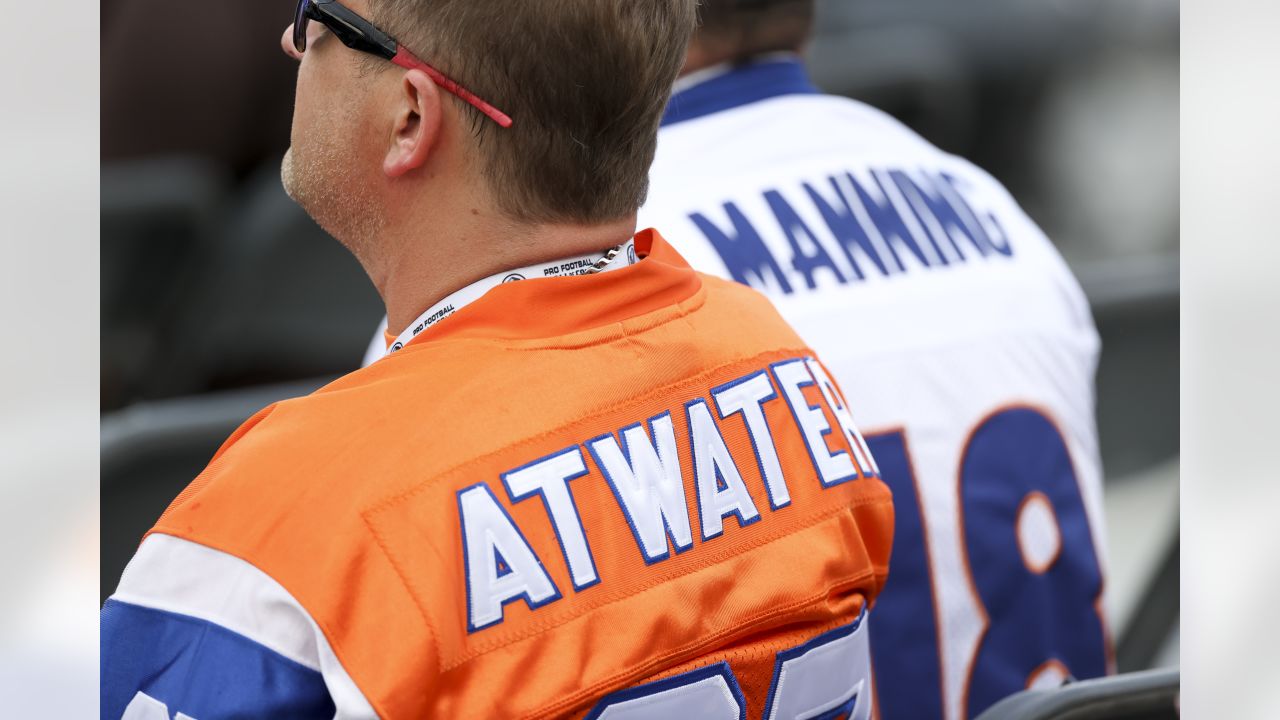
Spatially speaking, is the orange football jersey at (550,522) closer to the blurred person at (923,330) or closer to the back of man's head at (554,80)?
the back of man's head at (554,80)

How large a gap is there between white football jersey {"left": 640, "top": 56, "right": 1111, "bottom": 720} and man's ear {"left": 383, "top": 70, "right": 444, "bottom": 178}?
51 cm

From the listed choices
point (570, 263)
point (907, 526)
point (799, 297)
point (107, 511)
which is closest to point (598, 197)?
point (570, 263)

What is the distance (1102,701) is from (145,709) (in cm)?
94

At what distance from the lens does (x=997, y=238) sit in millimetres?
1657

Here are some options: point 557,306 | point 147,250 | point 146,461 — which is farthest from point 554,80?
point 147,250

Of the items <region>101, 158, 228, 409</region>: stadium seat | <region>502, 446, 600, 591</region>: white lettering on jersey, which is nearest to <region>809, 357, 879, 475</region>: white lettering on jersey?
<region>502, 446, 600, 591</region>: white lettering on jersey

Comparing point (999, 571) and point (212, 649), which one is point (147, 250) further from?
point (212, 649)

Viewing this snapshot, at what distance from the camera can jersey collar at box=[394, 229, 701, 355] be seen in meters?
0.95

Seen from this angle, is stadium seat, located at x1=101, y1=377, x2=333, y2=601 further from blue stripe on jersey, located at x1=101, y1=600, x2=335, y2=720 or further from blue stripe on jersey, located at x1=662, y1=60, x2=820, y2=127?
blue stripe on jersey, located at x1=101, y1=600, x2=335, y2=720

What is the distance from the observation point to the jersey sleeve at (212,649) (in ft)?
2.74

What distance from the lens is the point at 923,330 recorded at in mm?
1558

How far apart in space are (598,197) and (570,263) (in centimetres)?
5

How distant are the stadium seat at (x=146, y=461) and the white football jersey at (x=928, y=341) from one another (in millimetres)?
1194

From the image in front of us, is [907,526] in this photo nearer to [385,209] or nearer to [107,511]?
[385,209]
